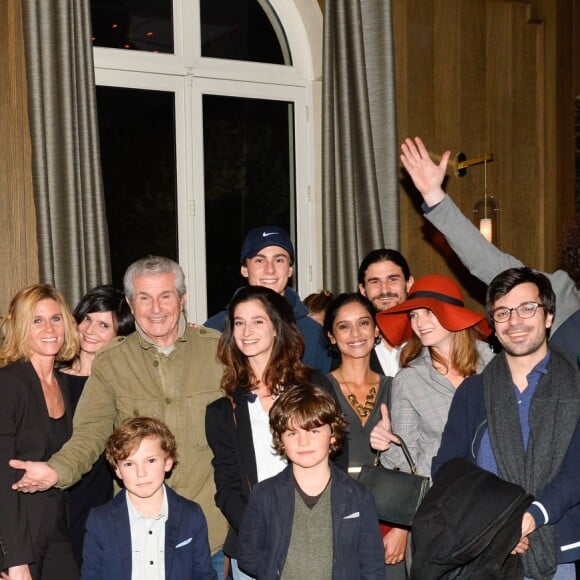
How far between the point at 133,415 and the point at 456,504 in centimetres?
114

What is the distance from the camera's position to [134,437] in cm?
272

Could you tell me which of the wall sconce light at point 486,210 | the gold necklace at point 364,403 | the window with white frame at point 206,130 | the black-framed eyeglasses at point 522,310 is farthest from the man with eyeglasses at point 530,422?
the wall sconce light at point 486,210

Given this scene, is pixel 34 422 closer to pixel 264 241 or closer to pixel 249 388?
pixel 249 388

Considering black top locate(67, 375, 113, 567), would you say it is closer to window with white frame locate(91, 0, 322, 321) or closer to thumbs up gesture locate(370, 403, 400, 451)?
thumbs up gesture locate(370, 403, 400, 451)

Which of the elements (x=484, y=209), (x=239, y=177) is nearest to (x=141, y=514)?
(x=239, y=177)

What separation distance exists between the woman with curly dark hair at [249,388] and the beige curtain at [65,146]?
1.66 meters

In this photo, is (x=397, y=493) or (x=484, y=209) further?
(x=484, y=209)

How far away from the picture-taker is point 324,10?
17.0 ft

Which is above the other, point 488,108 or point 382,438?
point 488,108

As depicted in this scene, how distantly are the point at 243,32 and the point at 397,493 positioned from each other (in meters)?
3.50

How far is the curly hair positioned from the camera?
9.59ft

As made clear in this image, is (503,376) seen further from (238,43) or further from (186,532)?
(238,43)

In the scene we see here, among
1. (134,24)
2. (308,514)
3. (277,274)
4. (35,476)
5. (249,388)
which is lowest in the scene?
(308,514)

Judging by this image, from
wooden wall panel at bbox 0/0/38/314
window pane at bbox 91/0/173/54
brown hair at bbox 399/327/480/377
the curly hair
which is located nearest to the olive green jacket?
the curly hair
